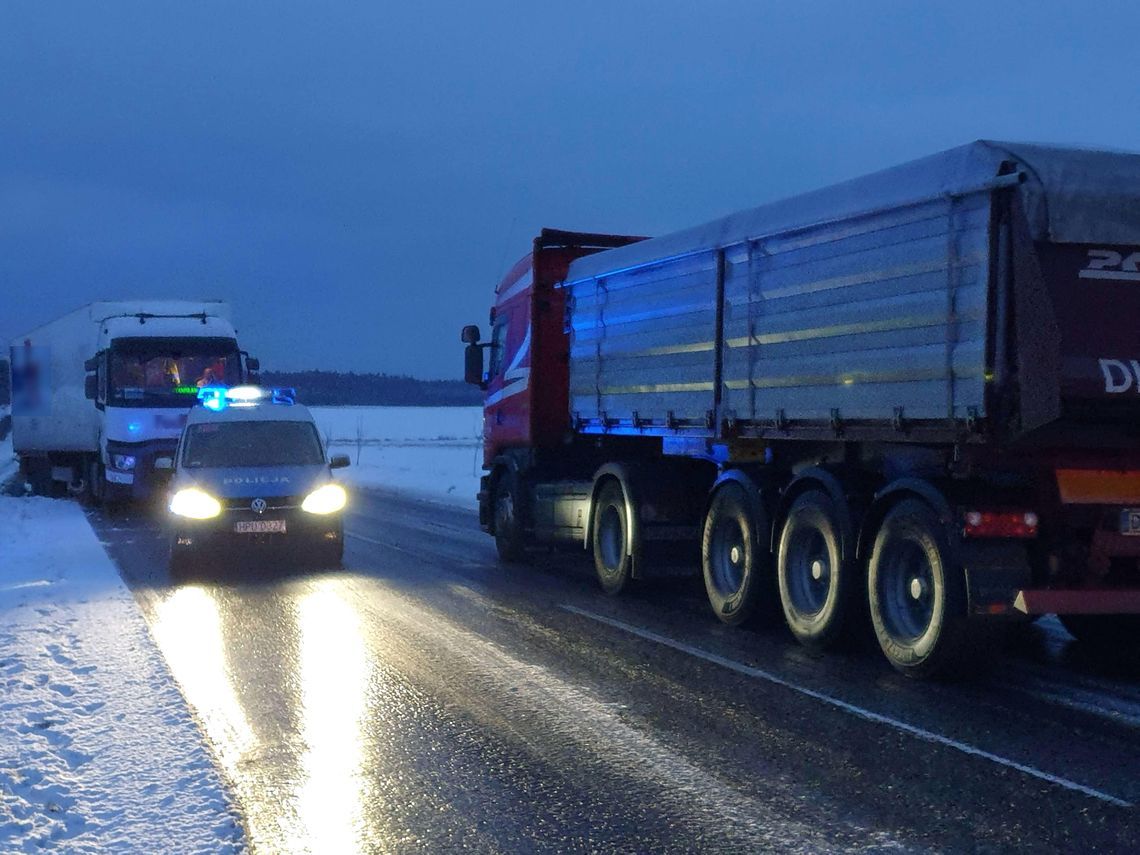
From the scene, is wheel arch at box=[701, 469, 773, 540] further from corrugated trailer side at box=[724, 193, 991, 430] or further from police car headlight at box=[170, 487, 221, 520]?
police car headlight at box=[170, 487, 221, 520]

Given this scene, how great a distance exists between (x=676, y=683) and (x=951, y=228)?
127 inches

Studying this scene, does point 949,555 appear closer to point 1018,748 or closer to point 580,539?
point 1018,748

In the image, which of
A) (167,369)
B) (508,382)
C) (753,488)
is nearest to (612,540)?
(753,488)

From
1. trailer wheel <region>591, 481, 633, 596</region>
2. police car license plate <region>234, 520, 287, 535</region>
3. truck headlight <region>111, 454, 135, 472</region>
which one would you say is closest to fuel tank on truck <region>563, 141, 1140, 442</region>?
trailer wheel <region>591, 481, 633, 596</region>

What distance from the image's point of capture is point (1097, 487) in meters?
7.45

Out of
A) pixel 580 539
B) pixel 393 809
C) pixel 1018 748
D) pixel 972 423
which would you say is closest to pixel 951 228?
pixel 972 423

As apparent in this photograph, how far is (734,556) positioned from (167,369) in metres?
14.4

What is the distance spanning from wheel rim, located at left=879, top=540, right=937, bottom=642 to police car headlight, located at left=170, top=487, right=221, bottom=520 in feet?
24.8

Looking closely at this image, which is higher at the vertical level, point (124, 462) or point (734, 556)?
point (124, 462)

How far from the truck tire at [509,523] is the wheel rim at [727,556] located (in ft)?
13.8

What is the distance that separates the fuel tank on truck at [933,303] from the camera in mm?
7051

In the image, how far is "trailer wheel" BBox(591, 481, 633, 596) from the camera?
38.2 feet

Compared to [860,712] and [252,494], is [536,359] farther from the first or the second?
[860,712]

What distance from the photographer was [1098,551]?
24.4 ft
